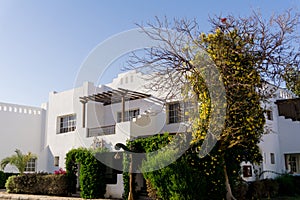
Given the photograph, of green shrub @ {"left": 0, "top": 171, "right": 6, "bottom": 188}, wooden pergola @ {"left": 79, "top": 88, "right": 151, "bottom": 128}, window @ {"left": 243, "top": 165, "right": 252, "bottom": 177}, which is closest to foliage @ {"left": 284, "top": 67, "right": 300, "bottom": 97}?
window @ {"left": 243, "top": 165, "right": 252, "bottom": 177}

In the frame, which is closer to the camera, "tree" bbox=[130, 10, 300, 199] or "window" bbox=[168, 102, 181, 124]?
"tree" bbox=[130, 10, 300, 199]

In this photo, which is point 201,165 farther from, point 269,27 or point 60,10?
point 60,10

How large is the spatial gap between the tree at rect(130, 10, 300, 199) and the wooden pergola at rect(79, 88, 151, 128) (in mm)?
7161

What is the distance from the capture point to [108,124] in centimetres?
2270

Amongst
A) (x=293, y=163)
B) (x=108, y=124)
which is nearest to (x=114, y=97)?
(x=108, y=124)

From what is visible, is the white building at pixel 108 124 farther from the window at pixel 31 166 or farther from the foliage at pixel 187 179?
the foliage at pixel 187 179

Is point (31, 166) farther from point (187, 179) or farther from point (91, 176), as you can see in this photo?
point (187, 179)

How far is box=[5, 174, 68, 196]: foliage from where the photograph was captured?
18312mm

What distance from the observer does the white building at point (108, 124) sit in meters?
19.2

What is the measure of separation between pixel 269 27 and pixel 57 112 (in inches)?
688

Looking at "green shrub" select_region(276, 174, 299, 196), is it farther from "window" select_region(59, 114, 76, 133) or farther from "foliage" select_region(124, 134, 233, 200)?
"window" select_region(59, 114, 76, 133)

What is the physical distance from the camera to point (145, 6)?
1421 centimetres

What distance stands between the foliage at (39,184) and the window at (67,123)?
16.8 ft

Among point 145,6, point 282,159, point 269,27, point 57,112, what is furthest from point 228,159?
point 57,112
